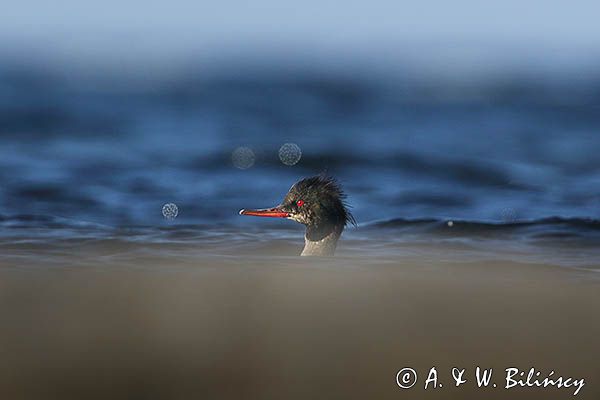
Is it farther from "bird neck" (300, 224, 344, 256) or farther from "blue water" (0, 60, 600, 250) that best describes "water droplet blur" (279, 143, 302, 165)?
"bird neck" (300, 224, 344, 256)

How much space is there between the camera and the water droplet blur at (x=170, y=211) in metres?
10.4

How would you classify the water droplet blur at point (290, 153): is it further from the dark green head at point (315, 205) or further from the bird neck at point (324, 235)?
the bird neck at point (324, 235)

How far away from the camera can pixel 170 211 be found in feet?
36.0

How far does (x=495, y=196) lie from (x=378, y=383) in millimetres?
10948

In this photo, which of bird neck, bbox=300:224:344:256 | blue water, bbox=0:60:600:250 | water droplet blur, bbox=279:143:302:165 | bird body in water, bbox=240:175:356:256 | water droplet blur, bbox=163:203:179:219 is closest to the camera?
bird neck, bbox=300:224:344:256

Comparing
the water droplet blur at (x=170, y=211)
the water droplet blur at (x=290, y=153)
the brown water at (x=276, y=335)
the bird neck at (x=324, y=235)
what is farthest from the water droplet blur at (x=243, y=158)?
the brown water at (x=276, y=335)

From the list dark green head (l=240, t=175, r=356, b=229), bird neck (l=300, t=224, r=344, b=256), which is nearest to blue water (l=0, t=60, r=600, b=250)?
dark green head (l=240, t=175, r=356, b=229)

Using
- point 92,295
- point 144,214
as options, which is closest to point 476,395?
point 92,295

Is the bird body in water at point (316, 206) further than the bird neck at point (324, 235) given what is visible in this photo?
Yes

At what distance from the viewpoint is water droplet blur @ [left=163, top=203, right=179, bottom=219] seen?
10.4 m

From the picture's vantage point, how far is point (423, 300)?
2.85 metres

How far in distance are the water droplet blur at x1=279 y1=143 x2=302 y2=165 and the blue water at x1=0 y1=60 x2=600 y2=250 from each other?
0.16 metres

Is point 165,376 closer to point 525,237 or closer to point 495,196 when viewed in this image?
point 525,237

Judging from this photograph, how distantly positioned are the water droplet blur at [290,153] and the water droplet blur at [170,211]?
465 centimetres
